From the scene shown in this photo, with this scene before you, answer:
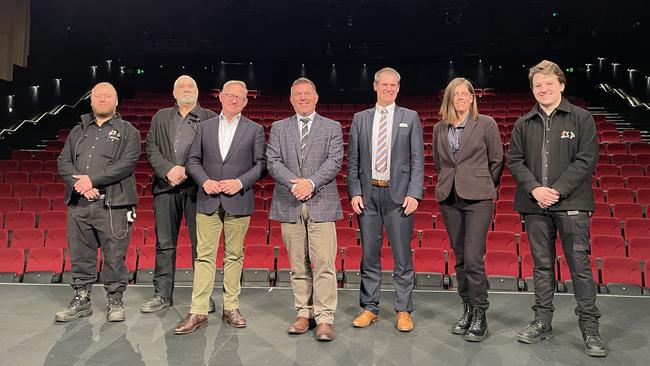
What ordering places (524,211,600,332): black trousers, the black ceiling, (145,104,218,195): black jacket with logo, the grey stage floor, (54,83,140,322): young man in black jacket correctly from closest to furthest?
1. the grey stage floor
2. (524,211,600,332): black trousers
3. (54,83,140,322): young man in black jacket
4. (145,104,218,195): black jacket with logo
5. the black ceiling

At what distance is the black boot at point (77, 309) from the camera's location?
109 inches

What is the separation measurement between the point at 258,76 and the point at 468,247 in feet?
45.8

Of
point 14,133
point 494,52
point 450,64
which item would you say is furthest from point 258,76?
point 14,133

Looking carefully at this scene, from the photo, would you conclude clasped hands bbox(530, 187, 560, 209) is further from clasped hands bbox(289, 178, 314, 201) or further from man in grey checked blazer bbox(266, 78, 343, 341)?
clasped hands bbox(289, 178, 314, 201)

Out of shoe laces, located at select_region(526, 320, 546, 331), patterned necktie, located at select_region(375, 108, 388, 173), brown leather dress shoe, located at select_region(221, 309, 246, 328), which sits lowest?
brown leather dress shoe, located at select_region(221, 309, 246, 328)

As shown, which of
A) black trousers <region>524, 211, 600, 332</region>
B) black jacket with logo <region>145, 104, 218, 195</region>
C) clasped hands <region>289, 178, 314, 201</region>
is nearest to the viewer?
black trousers <region>524, 211, 600, 332</region>

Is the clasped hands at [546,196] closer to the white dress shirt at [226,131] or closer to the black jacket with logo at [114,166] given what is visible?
the white dress shirt at [226,131]

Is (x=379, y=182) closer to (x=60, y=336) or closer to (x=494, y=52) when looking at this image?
(x=60, y=336)

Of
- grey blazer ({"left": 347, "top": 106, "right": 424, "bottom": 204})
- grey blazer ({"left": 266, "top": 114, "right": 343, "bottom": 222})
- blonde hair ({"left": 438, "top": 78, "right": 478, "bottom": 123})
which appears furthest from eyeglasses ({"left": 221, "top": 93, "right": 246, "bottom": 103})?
blonde hair ({"left": 438, "top": 78, "right": 478, "bottom": 123})

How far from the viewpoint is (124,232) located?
2.98 meters

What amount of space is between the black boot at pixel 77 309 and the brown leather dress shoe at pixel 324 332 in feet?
4.36

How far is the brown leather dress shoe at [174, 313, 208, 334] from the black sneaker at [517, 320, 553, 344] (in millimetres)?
1576

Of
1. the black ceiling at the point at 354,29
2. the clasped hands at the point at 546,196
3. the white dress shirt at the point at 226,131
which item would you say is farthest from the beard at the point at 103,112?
the black ceiling at the point at 354,29

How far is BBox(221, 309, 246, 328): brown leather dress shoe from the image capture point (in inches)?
107
